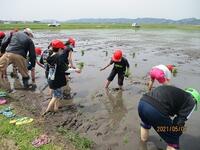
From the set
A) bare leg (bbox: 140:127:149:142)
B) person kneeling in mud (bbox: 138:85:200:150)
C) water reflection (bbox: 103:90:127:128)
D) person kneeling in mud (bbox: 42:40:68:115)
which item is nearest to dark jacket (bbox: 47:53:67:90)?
person kneeling in mud (bbox: 42:40:68:115)

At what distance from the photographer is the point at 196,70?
15281 mm

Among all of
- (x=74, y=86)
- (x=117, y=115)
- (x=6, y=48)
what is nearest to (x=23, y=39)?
(x=6, y=48)

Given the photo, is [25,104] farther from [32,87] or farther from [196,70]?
[196,70]

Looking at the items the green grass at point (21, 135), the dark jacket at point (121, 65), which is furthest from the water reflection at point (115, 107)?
the green grass at point (21, 135)

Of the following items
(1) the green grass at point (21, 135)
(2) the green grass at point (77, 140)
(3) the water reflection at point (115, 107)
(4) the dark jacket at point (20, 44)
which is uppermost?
(4) the dark jacket at point (20, 44)

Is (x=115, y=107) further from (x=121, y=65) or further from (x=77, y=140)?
(x=77, y=140)

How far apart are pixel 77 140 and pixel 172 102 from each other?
2.50m

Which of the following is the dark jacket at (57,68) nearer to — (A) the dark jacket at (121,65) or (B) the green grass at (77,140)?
(B) the green grass at (77,140)

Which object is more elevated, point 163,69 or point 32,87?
point 163,69

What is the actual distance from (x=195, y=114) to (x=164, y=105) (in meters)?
3.98

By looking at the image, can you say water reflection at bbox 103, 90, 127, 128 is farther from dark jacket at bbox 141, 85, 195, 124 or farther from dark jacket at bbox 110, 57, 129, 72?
dark jacket at bbox 141, 85, 195, 124

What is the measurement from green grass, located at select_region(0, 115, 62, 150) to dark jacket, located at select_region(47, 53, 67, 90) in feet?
4.45

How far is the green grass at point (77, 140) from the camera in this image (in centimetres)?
591

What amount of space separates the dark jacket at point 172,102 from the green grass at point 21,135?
2.30 m
